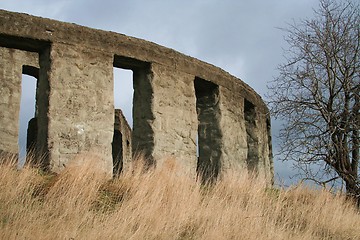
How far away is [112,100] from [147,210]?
350 cm

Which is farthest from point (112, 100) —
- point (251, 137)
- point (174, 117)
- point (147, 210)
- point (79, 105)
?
point (251, 137)

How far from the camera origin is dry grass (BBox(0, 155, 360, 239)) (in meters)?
5.77

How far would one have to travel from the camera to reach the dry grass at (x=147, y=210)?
577 cm

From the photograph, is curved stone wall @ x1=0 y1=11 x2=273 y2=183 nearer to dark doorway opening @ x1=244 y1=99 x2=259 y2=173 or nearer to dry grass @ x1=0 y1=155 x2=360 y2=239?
dark doorway opening @ x1=244 y1=99 x2=259 y2=173

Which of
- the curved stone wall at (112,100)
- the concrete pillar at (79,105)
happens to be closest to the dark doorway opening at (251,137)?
the curved stone wall at (112,100)

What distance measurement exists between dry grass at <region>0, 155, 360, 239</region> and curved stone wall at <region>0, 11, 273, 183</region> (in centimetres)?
101

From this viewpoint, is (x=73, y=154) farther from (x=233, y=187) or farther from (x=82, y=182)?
(x=233, y=187)

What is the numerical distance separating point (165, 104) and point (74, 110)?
191cm

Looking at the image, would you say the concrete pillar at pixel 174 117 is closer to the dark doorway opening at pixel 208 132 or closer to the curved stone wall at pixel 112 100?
the curved stone wall at pixel 112 100

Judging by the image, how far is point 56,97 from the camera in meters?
8.99

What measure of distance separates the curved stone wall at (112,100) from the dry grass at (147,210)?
3.31 feet

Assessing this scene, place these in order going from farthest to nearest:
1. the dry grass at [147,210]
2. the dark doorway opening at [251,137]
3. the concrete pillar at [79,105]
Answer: the dark doorway opening at [251,137]
the concrete pillar at [79,105]
the dry grass at [147,210]

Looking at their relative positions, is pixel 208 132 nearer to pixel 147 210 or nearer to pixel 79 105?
pixel 79 105

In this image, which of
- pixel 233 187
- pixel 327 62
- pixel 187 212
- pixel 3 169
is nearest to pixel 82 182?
pixel 3 169
